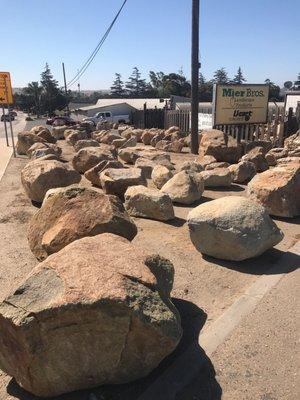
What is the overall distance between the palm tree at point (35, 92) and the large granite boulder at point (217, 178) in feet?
257

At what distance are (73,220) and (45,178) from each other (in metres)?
4.11

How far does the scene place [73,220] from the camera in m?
5.37

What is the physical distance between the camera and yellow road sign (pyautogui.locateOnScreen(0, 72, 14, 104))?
18.7 metres

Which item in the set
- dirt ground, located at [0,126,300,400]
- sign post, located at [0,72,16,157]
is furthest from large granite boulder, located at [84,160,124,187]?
sign post, located at [0,72,16,157]

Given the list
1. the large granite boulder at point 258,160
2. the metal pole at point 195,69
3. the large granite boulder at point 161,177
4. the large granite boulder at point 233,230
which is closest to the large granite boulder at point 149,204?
the large granite boulder at point 233,230

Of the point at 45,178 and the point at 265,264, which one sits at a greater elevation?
the point at 45,178

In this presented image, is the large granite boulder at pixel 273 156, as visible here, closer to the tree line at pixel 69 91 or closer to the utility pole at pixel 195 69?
the utility pole at pixel 195 69

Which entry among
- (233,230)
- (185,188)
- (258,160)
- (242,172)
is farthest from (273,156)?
(233,230)

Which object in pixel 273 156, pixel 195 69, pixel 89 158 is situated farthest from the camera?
pixel 195 69

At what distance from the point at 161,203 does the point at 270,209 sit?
6.55 feet

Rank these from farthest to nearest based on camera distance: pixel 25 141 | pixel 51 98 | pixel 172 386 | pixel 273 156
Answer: pixel 51 98 → pixel 25 141 → pixel 273 156 → pixel 172 386

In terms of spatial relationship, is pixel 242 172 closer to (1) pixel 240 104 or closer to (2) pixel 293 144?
(2) pixel 293 144

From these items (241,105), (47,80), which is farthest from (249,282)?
(47,80)

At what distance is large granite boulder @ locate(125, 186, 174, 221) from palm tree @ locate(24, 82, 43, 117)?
264 ft
